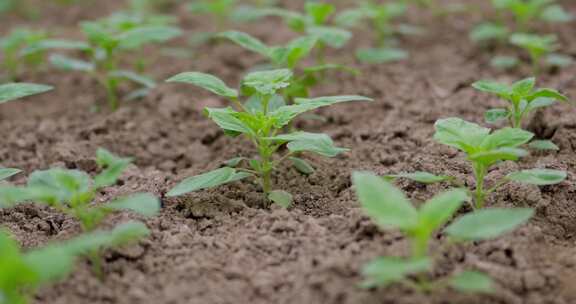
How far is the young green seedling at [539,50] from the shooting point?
329 centimetres

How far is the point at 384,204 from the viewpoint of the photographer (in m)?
1.73

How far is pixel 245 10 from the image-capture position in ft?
13.1

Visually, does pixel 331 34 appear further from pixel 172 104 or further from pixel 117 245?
pixel 117 245

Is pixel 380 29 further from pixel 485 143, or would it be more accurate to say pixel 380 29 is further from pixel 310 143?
pixel 485 143

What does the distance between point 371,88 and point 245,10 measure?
3.30 feet

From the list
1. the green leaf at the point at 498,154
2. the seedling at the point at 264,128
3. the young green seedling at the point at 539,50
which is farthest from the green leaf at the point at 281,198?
the young green seedling at the point at 539,50

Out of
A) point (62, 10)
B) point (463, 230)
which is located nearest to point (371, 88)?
point (463, 230)

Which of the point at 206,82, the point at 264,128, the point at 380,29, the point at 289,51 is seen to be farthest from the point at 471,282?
the point at 380,29

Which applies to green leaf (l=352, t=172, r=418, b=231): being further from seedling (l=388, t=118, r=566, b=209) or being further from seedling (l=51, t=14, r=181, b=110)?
seedling (l=51, t=14, r=181, b=110)

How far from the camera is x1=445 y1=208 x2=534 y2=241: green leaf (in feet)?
5.67

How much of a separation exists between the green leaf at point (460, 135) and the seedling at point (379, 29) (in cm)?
152

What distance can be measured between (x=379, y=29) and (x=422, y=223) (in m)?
2.48

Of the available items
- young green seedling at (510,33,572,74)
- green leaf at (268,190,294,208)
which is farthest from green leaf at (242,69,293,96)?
young green seedling at (510,33,572,74)

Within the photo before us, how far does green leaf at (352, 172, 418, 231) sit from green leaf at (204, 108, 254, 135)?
2.00 feet
